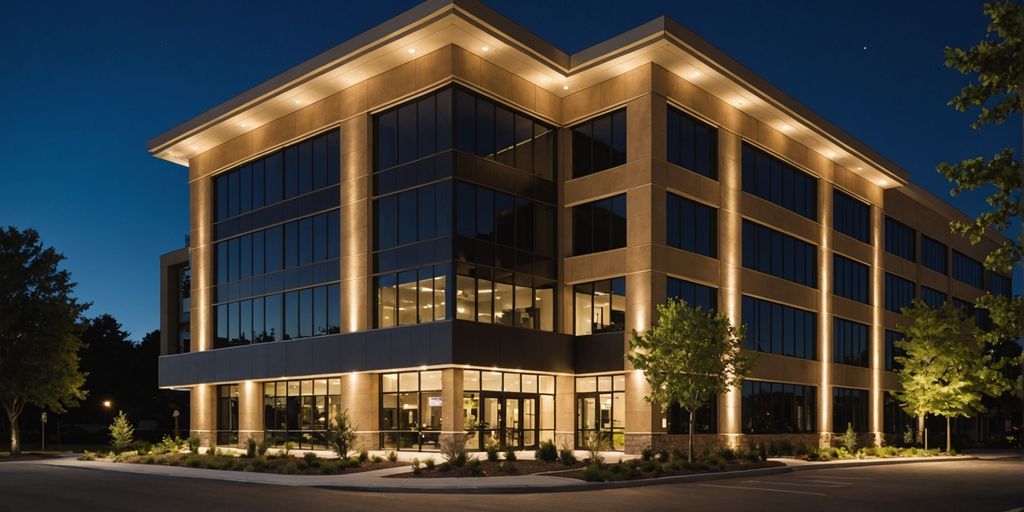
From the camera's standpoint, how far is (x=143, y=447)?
39.5m

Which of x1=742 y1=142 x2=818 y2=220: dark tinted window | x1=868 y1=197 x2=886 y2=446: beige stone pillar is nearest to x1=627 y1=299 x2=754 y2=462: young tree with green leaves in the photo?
x1=742 y1=142 x2=818 y2=220: dark tinted window

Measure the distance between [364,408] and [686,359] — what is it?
13.7m

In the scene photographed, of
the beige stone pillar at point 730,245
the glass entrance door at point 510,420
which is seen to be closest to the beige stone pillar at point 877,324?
the beige stone pillar at point 730,245

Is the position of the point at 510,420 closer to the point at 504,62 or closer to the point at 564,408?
the point at 564,408

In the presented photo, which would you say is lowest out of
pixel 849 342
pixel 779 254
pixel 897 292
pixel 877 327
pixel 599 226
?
pixel 849 342

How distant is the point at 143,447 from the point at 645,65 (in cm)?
2667

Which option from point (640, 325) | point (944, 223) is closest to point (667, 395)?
point (640, 325)

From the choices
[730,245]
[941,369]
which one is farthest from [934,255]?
[730,245]

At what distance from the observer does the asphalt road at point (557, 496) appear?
19.0m

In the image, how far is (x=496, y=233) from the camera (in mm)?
35656

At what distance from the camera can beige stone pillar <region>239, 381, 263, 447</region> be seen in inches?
1702

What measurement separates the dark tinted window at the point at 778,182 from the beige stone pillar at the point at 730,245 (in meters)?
1.43

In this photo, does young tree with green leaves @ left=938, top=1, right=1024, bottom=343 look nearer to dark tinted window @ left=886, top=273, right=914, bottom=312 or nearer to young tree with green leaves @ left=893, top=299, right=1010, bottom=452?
young tree with green leaves @ left=893, top=299, right=1010, bottom=452

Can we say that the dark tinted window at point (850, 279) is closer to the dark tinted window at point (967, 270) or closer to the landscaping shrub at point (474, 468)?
the dark tinted window at point (967, 270)
